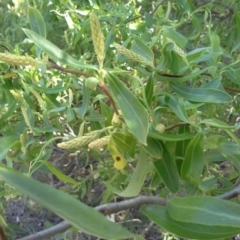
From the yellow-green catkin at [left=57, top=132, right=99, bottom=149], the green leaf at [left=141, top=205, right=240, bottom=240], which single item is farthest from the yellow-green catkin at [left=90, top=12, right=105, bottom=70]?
the green leaf at [left=141, top=205, right=240, bottom=240]

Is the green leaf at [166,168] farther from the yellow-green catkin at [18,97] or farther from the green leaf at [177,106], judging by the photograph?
the yellow-green catkin at [18,97]

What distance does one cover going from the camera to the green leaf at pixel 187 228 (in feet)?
1.91

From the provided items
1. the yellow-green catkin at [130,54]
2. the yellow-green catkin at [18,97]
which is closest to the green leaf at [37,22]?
the yellow-green catkin at [18,97]

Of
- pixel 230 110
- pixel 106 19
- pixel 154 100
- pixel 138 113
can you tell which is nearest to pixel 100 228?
pixel 138 113

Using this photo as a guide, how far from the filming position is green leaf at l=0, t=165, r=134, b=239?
17.1 inches

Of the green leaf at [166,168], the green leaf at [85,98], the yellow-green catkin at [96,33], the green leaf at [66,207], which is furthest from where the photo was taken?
the green leaf at [85,98]

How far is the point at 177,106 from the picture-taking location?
66 centimetres

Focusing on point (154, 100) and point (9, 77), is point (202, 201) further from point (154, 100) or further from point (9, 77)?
point (9, 77)

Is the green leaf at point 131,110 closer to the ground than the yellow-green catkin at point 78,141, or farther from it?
farther from it

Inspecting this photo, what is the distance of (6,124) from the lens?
104cm

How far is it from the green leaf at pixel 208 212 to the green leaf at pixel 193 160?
0.07m

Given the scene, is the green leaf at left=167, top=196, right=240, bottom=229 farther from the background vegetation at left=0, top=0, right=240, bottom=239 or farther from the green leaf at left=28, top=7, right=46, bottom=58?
the green leaf at left=28, top=7, right=46, bottom=58

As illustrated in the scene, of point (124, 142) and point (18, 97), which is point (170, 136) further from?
point (18, 97)

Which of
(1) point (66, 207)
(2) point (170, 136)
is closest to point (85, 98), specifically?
(2) point (170, 136)
